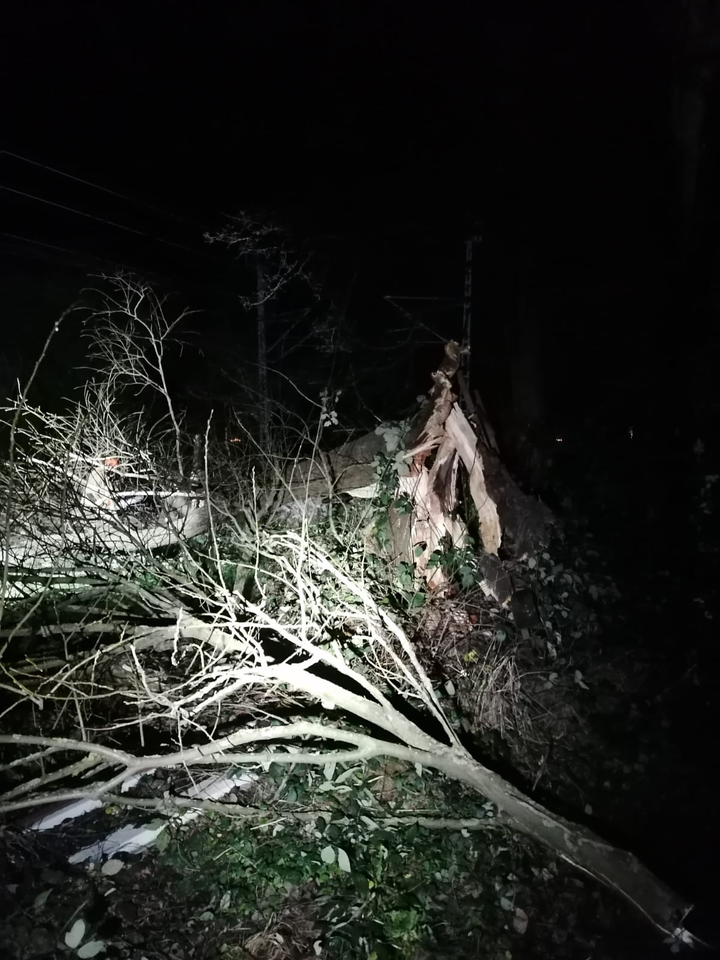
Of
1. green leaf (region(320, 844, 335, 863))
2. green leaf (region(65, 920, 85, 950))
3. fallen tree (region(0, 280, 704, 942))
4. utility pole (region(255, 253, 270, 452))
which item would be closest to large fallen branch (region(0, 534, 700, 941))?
fallen tree (region(0, 280, 704, 942))

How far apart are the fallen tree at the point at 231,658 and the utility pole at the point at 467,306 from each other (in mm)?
3492

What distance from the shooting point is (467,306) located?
9383 mm

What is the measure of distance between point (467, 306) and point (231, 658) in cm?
679

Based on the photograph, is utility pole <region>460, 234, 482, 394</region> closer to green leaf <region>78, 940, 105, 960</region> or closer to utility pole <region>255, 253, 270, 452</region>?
utility pole <region>255, 253, 270, 452</region>

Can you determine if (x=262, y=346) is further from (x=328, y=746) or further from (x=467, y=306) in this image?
(x=328, y=746)

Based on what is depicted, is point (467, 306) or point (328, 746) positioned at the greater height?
point (467, 306)

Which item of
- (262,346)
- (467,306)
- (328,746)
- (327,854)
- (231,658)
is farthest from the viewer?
(467,306)

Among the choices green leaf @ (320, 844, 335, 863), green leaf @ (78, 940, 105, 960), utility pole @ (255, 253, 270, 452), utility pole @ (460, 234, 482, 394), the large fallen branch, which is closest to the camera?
the large fallen branch

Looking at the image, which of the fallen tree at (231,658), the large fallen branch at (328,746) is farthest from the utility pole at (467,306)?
the large fallen branch at (328,746)

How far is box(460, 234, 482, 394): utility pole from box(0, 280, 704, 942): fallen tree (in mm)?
3492

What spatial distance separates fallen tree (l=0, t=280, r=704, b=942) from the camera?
10.5 ft

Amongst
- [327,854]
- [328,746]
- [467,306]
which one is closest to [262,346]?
[467,306]

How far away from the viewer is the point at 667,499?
18.6 feet

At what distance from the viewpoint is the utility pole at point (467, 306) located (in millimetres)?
8727
